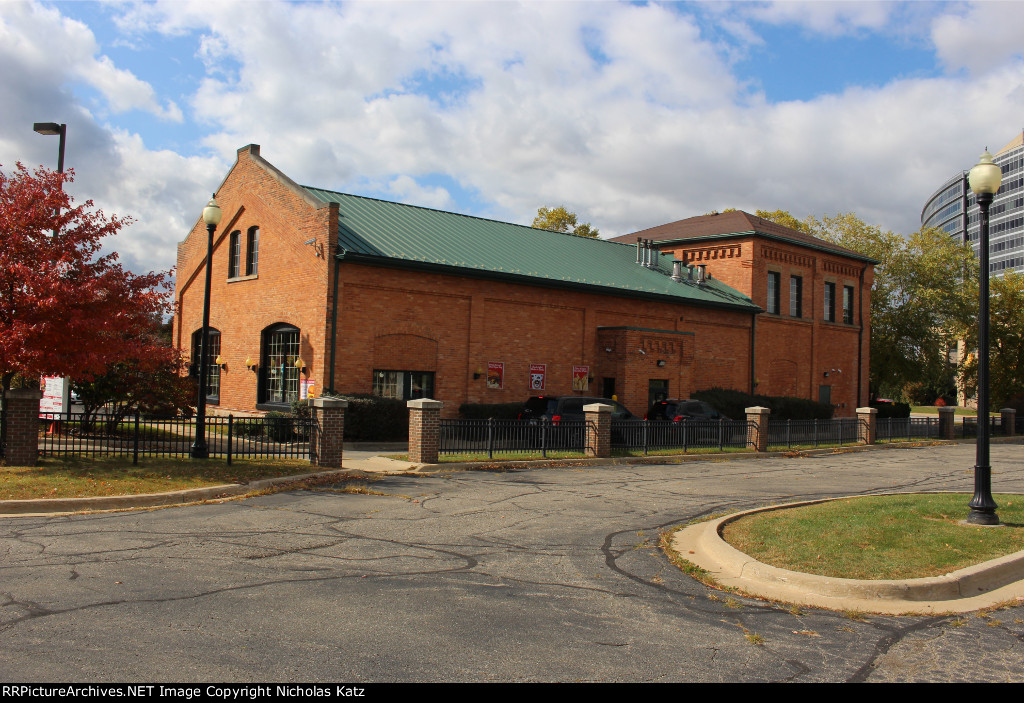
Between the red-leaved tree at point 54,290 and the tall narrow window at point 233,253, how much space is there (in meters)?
14.3

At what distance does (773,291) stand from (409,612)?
3583 centimetres

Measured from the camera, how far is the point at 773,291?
3934 centimetres

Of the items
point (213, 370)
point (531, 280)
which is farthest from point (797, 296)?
point (213, 370)

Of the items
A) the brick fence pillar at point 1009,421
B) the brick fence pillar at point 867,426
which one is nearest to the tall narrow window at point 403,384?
the brick fence pillar at point 867,426

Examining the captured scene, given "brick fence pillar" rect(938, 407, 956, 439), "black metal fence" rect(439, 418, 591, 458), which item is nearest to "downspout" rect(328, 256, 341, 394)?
"black metal fence" rect(439, 418, 591, 458)

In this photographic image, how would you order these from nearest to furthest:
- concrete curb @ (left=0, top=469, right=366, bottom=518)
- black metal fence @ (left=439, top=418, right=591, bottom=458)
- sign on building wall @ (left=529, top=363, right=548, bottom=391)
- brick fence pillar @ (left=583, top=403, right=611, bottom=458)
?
concrete curb @ (left=0, top=469, right=366, bottom=518) → black metal fence @ (left=439, top=418, right=591, bottom=458) → brick fence pillar @ (left=583, top=403, right=611, bottom=458) → sign on building wall @ (left=529, top=363, right=548, bottom=391)

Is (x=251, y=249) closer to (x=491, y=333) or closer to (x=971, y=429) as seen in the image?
(x=491, y=333)

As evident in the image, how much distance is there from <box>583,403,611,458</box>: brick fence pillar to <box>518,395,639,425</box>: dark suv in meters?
1.64

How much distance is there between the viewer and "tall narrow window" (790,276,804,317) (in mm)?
40094

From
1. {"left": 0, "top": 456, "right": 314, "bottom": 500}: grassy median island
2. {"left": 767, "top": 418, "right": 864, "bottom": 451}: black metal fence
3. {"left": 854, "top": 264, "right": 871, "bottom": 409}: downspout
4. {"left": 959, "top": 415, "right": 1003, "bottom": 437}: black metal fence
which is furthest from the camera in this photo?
{"left": 854, "top": 264, "right": 871, "bottom": 409}: downspout

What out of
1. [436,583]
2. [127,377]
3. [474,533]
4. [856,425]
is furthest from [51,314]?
[856,425]

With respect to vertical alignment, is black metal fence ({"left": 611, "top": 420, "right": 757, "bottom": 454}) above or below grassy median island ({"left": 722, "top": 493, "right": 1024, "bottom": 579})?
above

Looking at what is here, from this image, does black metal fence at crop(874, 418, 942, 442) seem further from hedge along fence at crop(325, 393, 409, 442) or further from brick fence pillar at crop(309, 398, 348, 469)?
brick fence pillar at crop(309, 398, 348, 469)
